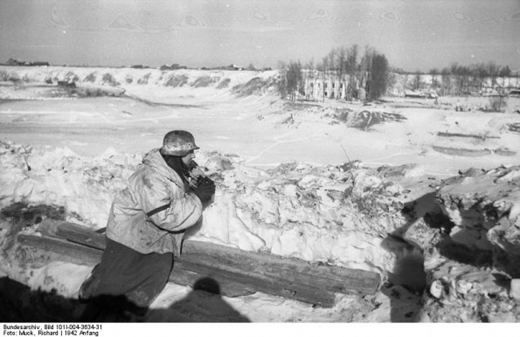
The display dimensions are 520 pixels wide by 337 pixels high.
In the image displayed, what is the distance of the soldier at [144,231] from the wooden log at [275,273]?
31cm

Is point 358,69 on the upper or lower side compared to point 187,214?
upper

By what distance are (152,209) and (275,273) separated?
3.15 ft

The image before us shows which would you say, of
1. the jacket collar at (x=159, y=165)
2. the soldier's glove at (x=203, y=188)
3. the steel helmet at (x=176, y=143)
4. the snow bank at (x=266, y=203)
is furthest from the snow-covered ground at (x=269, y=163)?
the steel helmet at (x=176, y=143)

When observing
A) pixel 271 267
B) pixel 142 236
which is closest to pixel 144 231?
pixel 142 236

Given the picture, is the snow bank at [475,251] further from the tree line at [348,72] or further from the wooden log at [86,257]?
the tree line at [348,72]

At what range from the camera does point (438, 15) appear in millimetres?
4426

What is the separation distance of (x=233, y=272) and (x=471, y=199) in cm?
167

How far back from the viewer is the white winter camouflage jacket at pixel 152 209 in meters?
2.49

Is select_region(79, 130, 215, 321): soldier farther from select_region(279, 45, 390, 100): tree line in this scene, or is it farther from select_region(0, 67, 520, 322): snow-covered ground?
select_region(279, 45, 390, 100): tree line

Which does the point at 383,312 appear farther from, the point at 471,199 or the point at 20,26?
the point at 20,26

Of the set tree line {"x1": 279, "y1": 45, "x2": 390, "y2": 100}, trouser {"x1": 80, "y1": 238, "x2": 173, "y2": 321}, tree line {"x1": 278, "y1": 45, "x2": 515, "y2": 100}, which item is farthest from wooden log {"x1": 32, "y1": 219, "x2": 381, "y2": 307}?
tree line {"x1": 279, "y1": 45, "x2": 390, "y2": 100}

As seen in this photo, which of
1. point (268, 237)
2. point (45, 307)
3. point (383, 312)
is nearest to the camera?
point (383, 312)

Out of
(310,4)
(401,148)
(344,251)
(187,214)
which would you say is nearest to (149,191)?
(187,214)

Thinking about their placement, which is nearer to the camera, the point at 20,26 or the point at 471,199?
the point at 471,199
